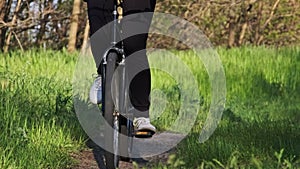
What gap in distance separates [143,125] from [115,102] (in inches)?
12.1

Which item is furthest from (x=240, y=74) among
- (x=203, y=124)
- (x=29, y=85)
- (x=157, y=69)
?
(x=29, y=85)

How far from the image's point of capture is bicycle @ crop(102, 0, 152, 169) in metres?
3.75

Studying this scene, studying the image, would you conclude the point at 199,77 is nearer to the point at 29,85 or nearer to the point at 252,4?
the point at 29,85

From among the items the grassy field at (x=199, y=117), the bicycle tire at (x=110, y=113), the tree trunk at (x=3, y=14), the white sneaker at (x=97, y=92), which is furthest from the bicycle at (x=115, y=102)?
the tree trunk at (x=3, y=14)

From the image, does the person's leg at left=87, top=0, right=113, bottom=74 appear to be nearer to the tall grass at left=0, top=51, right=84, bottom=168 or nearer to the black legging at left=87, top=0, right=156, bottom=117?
the black legging at left=87, top=0, right=156, bottom=117

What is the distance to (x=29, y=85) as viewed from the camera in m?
5.80

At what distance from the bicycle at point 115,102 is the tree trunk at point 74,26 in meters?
8.08

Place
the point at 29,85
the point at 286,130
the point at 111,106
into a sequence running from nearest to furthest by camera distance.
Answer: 1. the point at 111,106
2. the point at 286,130
3. the point at 29,85

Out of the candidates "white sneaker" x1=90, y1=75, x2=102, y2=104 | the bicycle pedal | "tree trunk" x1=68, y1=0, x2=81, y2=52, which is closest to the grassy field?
the bicycle pedal

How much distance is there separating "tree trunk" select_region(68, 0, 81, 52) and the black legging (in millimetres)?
7929

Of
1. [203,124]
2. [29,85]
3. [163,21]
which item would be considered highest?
[163,21]

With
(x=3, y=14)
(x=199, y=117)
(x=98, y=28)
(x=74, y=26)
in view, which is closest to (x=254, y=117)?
(x=199, y=117)

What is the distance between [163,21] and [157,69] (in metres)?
4.40

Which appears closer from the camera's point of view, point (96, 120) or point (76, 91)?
point (96, 120)
